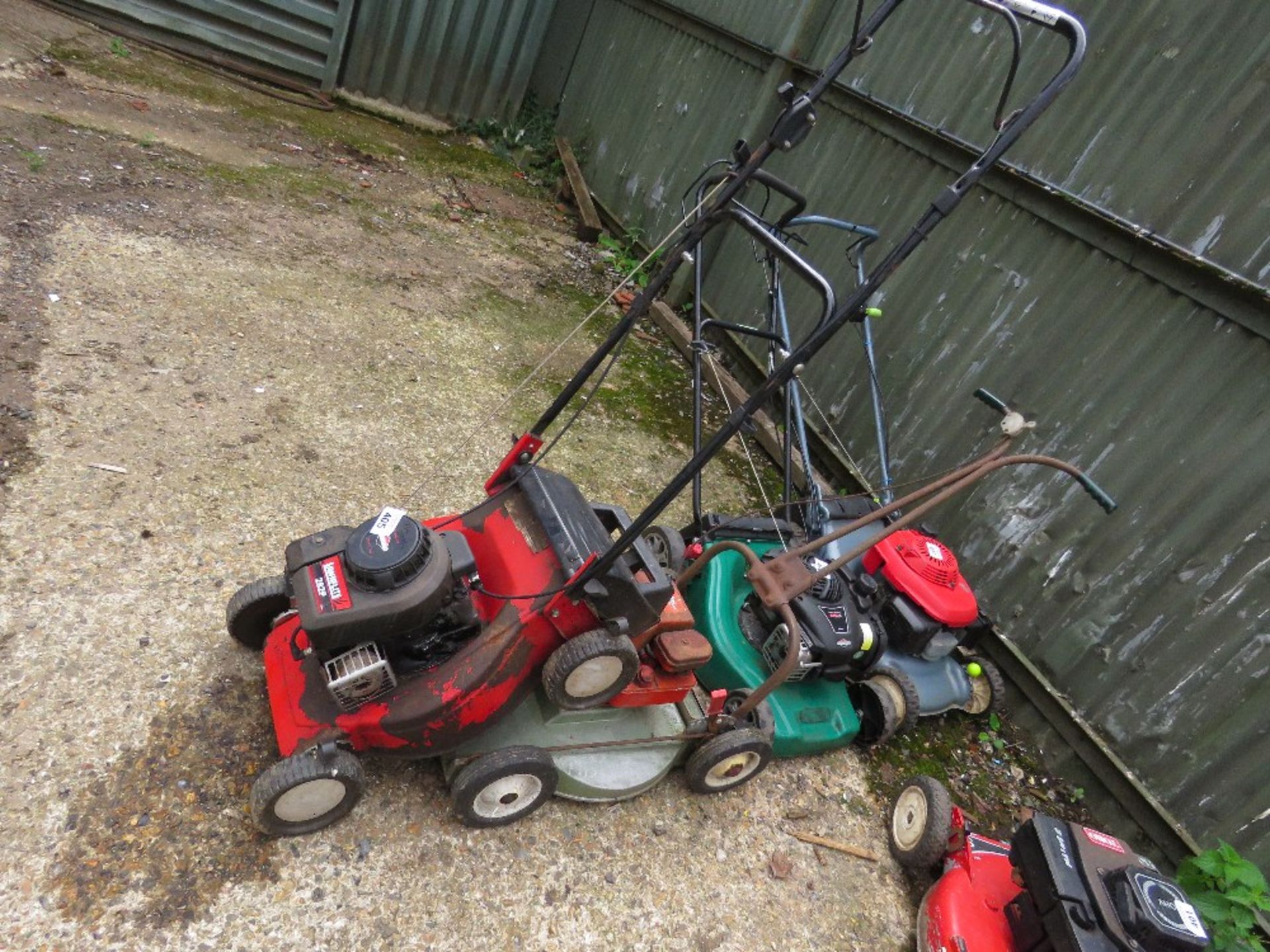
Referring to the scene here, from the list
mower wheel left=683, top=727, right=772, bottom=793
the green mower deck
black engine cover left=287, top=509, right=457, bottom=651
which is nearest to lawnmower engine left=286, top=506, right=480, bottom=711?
black engine cover left=287, top=509, right=457, bottom=651

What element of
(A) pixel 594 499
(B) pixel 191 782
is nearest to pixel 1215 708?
(A) pixel 594 499

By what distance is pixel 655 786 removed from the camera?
Result: 2.52m

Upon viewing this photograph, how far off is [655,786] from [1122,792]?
1815mm

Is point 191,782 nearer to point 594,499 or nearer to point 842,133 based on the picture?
point 594,499

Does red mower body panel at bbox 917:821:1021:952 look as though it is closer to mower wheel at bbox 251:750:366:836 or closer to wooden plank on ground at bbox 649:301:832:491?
mower wheel at bbox 251:750:366:836

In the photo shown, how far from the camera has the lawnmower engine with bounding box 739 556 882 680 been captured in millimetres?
2580

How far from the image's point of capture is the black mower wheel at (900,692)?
2.76 metres

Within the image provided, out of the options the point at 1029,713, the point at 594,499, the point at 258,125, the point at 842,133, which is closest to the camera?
the point at 1029,713

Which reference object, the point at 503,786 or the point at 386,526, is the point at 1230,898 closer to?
the point at 503,786

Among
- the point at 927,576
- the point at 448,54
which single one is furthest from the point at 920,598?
the point at 448,54

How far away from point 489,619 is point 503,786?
0.46m

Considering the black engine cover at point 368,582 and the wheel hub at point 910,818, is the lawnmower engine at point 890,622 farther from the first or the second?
the black engine cover at point 368,582

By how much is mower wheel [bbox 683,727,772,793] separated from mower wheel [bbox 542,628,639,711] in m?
0.45

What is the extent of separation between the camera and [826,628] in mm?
2602
